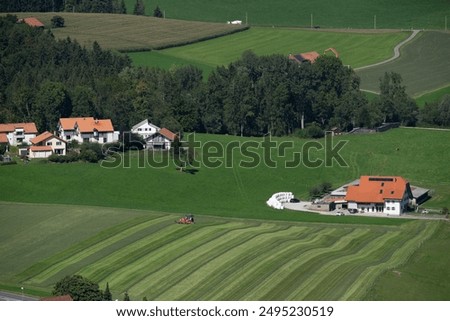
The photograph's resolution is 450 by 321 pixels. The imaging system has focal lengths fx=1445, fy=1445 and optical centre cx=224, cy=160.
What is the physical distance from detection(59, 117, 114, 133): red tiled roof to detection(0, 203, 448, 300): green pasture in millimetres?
20106

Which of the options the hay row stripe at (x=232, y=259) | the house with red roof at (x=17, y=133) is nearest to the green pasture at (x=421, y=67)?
the house with red roof at (x=17, y=133)

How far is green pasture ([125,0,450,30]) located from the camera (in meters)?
170

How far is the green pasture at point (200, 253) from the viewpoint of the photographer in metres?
70.1

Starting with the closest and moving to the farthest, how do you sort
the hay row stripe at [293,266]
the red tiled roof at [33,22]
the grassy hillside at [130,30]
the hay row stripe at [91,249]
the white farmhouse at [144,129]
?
1. the hay row stripe at [293,266]
2. the hay row stripe at [91,249]
3. the white farmhouse at [144,129]
4. the red tiled roof at [33,22]
5. the grassy hillside at [130,30]

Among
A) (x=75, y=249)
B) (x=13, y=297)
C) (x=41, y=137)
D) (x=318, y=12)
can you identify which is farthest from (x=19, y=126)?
(x=318, y=12)

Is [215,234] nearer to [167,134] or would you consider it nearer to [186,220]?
[186,220]

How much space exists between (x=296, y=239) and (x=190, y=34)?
8075 cm

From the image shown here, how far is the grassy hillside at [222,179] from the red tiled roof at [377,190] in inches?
98.0

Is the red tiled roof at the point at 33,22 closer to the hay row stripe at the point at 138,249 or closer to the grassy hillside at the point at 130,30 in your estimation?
the grassy hillside at the point at 130,30

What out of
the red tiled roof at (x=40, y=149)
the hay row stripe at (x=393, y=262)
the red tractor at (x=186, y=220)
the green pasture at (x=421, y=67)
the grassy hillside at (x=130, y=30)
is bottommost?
the hay row stripe at (x=393, y=262)

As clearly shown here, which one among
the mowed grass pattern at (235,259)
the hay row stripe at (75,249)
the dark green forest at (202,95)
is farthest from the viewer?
the dark green forest at (202,95)

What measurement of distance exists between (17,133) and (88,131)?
17.5ft

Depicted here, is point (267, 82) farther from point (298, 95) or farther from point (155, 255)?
point (155, 255)
